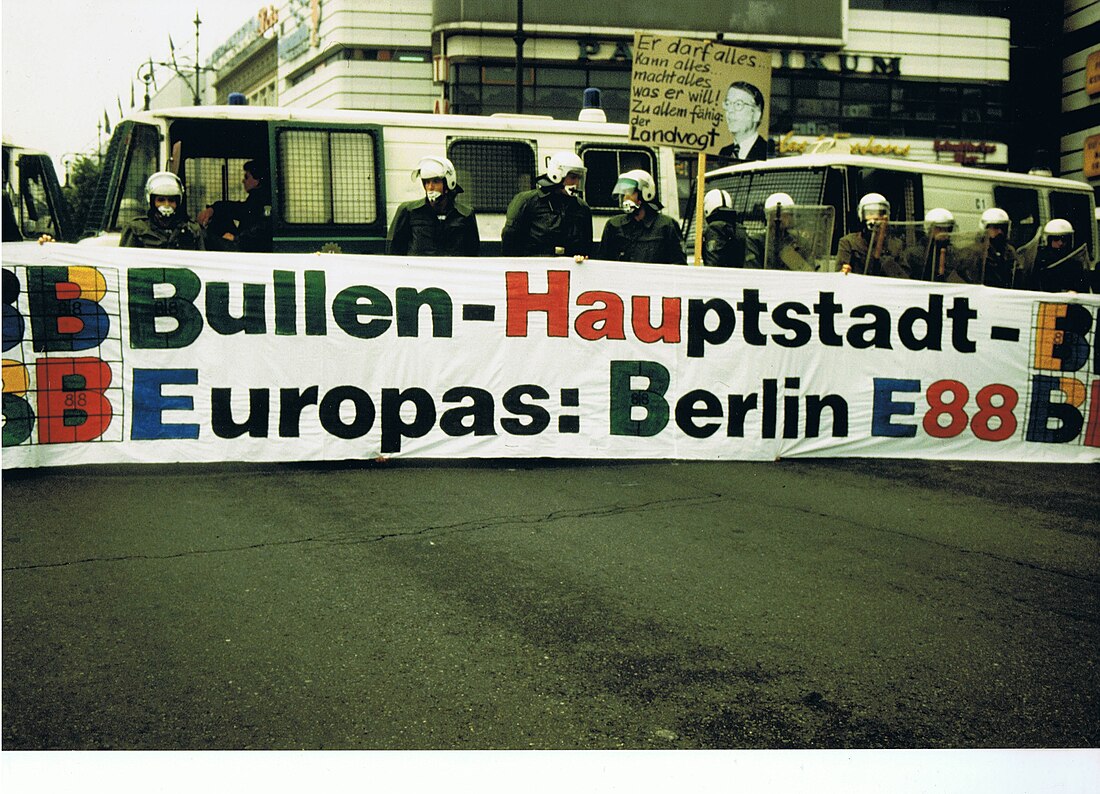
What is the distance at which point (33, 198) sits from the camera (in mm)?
13555

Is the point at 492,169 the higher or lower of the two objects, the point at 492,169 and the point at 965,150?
the lower

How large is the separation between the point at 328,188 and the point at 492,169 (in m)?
1.63

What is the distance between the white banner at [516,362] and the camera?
745 cm

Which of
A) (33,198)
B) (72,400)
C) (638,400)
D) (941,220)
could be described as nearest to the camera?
(72,400)

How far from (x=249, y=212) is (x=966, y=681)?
8476 millimetres

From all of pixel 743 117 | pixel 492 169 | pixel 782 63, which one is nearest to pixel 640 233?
pixel 743 117

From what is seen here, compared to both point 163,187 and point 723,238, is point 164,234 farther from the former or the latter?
point 723,238

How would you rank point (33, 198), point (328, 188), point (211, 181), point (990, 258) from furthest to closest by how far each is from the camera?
point (33, 198) < point (990, 258) < point (328, 188) < point (211, 181)

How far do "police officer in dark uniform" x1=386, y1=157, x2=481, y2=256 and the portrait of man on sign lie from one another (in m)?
2.35

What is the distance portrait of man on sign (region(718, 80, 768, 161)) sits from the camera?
10.2 metres

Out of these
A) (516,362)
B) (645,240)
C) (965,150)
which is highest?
(965,150)

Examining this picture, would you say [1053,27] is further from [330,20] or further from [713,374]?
[713,374]

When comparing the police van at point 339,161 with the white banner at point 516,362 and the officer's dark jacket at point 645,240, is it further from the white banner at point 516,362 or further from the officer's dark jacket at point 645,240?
the white banner at point 516,362

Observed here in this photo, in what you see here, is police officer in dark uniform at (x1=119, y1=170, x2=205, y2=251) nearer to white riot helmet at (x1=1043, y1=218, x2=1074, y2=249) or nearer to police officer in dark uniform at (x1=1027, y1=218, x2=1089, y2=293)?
police officer in dark uniform at (x1=1027, y1=218, x2=1089, y2=293)
